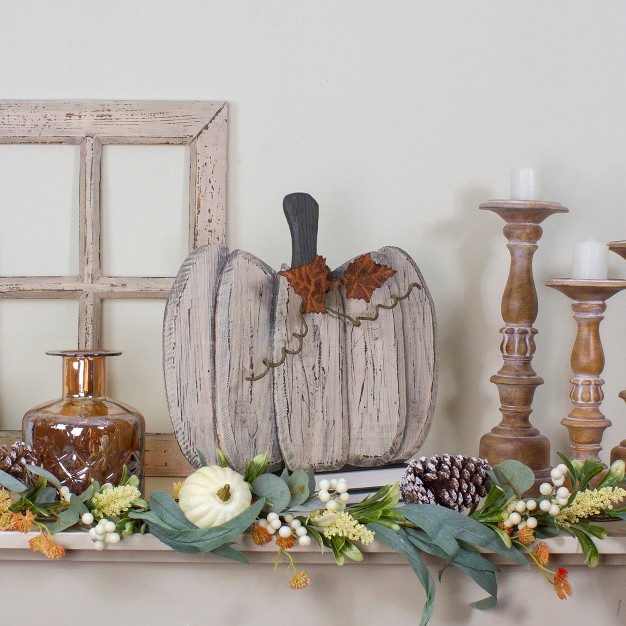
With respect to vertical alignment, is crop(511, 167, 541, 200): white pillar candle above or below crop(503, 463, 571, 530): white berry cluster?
above

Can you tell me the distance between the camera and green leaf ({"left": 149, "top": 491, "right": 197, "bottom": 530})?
0.70 metres

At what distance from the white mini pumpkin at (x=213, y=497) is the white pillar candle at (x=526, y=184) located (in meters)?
0.47

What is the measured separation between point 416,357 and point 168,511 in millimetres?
331

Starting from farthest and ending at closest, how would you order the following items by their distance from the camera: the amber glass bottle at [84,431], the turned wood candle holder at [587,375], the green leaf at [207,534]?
the turned wood candle holder at [587,375], the amber glass bottle at [84,431], the green leaf at [207,534]

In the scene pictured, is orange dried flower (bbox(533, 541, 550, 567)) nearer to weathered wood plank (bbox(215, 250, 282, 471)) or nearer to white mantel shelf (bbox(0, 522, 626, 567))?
white mantel shelf (bbox(0, 522, 626, 567))

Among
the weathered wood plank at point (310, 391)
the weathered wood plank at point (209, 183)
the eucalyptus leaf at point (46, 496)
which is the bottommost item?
the eucalyptus leaf at point (46, 496)

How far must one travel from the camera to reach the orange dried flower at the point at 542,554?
69cm

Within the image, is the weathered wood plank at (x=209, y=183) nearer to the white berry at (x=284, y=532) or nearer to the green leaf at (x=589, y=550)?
the white berry at (x=284, y=532)

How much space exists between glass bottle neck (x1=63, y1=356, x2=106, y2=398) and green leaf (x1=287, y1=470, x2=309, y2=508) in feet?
0.78

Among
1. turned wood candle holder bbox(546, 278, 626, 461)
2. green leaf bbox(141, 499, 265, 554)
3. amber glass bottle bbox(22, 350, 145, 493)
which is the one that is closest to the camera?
green leaf bbox(141, 499, 265, 554)

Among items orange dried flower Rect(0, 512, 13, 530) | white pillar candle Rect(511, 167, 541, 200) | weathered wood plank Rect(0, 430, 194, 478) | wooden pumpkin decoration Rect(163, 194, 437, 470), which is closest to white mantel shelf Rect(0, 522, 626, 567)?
orange dried flower Rect(0, 512, 13, 530)

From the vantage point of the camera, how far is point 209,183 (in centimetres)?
98

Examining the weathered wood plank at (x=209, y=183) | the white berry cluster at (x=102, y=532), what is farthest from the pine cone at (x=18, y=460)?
the weathered wood plank at (x=209, y=183)

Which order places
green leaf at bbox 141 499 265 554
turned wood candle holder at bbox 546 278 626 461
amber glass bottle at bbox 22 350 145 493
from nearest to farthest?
green leaf at bbox 141 499 265 554, amber glass bottle at bbox 22 350 145 493, turned wood candle holder at bbox 546 278 626 461
